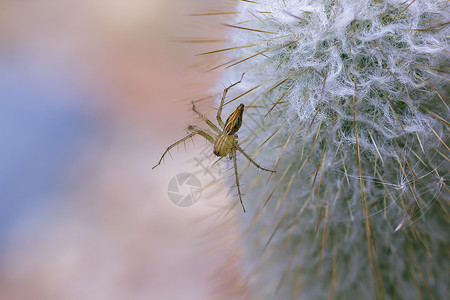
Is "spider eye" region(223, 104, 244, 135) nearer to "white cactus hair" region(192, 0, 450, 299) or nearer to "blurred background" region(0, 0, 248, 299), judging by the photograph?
"white cactus hair" region(192, 0, 450, 299)

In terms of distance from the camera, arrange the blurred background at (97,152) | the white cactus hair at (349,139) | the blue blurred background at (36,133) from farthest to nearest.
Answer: the blue blurred background at (36,133) < the blurred background at (97,152) < the white cactus hair at (349,139)

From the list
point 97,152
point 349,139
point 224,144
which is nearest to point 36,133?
point 97,152

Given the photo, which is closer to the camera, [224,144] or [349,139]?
[349,139]

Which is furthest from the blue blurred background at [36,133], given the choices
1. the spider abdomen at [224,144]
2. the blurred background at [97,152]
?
the spider abdomen at [224,144]

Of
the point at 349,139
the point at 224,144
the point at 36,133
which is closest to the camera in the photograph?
the point at 349,139

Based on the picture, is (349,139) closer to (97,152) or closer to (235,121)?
(235,121)

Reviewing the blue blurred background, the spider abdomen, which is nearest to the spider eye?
the spider abdomen

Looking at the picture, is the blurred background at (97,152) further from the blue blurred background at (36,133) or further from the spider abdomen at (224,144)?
the spider abdomen at (224,144)

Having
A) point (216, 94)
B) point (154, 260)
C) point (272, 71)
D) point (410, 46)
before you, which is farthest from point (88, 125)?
point (410, 46)
